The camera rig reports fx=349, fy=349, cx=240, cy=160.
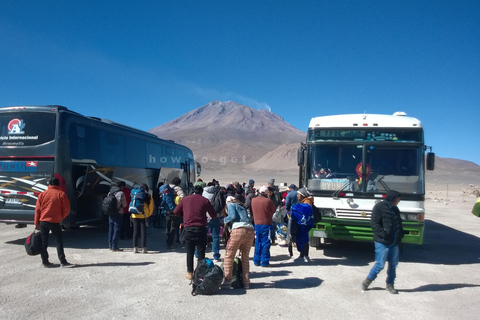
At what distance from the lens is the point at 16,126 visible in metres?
8.45

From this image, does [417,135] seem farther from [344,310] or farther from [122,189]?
[122,189]

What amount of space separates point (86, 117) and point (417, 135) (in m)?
8.15

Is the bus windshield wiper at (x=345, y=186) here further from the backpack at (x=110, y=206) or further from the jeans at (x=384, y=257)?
the backpack at (x=110, y=206)

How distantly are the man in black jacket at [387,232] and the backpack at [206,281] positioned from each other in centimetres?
245

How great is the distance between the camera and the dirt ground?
15.6ft

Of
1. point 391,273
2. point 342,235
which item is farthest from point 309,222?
point 391,273

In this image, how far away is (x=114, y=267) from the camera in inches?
268

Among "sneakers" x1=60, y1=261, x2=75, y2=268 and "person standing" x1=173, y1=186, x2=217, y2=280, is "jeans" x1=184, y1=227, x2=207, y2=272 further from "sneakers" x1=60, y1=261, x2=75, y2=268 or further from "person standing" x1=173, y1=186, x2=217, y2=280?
"sneakers" x1=60, y1=261, x2=75, y2=268

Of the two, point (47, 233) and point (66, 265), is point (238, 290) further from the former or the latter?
point (47, 233)

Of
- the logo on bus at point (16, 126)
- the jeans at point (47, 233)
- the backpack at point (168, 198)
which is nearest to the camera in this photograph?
the jeans at point (47, 233)

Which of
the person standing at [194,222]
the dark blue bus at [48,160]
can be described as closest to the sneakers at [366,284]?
the person standing at [194,222]

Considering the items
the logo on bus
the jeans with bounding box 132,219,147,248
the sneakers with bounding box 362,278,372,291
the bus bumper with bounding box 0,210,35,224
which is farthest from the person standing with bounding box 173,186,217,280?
the logo on bus

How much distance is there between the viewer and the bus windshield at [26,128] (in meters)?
8.25

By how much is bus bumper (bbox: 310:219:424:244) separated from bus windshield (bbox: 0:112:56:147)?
660 centimetres
